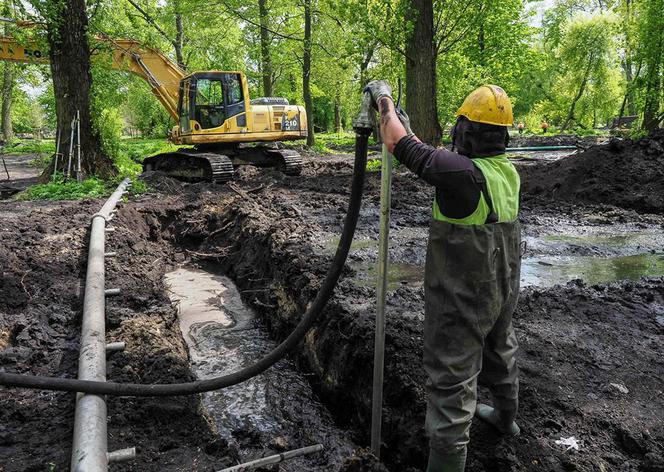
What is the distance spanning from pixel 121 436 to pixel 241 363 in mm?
2308

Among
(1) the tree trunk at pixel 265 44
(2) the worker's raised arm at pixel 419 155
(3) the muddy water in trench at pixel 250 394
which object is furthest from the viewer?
(1) the tree trunk at pixel 265 44

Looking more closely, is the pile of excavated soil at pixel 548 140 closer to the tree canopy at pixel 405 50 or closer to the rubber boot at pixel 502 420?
the tree canopy at pixel 405 50

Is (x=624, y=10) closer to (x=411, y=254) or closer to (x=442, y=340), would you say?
(x=411, y=254)

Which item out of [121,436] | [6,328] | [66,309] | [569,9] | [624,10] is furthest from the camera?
[569,9]

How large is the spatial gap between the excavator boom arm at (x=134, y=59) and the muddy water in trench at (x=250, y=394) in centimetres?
875

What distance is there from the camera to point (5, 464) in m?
2.71

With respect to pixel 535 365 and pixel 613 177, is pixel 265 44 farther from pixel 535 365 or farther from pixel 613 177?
pixel 535 365

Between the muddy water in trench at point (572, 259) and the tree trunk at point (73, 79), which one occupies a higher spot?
the tree trunk at point (73, 79)

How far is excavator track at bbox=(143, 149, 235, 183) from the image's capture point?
42.3ft

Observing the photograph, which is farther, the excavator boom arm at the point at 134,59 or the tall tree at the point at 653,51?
the tall tree at the point at 653,51

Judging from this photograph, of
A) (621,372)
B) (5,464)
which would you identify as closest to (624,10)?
(621,372)

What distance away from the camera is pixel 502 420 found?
3.01 m

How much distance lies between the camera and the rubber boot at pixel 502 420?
2986 millimetres

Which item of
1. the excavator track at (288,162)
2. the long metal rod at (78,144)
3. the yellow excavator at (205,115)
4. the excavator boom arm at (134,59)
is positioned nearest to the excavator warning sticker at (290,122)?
the yellow excavator at (205,115)
